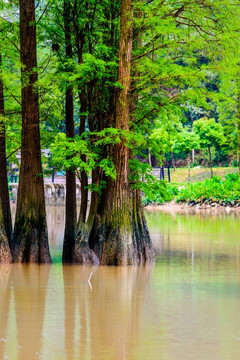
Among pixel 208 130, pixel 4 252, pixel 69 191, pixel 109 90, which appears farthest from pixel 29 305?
pixel 208 130

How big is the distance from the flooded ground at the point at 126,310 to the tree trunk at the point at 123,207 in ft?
1.38

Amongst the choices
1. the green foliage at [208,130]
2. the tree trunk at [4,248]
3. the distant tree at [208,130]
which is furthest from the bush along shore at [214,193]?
the tree trunk at [4,248]

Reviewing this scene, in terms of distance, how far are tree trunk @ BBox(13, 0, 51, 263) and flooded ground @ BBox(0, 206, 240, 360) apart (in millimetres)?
630

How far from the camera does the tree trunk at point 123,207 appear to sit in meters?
17.0

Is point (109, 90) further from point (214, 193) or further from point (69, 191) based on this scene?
point (214, 193)

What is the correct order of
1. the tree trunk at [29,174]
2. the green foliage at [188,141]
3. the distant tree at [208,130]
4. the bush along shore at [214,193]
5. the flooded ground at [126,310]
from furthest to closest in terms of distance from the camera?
the green foliage at [188,141] < the distant tree at [208,130] < the bush along shore at [214,193] < the tree trunk at [29,174] < the flooded ground at [126,310]

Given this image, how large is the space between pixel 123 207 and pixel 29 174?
8.62 feet

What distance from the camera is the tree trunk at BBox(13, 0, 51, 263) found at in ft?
58.3

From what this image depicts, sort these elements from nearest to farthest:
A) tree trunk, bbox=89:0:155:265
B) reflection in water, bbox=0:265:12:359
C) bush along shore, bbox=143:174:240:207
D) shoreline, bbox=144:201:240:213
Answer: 1. reflection in water, bbox=0:265:12:359
2. tree trunk, bbox=89:0:155:265
3. shoreline, bbox=144:201:240:213
4. bush along shore, bbox=143:174:240:207

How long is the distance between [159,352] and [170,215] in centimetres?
2941

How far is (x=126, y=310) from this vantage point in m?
12.3

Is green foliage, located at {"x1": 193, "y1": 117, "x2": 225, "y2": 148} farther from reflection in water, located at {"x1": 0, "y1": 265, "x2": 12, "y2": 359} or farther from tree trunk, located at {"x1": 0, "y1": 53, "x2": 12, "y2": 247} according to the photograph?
reflection in water, located at {"x1": 0, "y1": 265, "x2": 12, "y2": 359}

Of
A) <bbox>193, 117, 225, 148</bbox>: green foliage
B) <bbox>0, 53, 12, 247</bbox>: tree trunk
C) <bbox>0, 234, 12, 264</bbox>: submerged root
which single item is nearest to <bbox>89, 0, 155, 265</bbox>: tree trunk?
<bbox>0, 234, 12, 264</bbox>: submerged root

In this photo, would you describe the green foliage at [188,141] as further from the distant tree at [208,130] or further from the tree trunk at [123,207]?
the tree trunk at [123,207]
